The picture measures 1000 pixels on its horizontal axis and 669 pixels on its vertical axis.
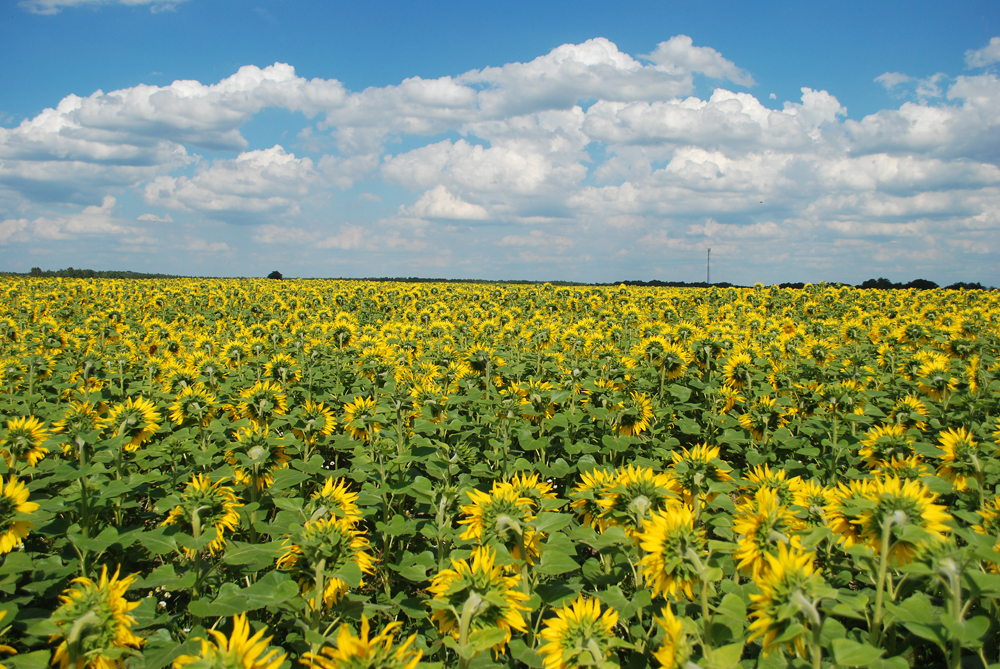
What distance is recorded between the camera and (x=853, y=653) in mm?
1472

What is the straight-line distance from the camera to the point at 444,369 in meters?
5.84

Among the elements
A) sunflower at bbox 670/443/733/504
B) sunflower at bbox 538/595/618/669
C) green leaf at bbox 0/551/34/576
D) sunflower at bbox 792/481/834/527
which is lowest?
green leaf at bbox 0/551/34/576

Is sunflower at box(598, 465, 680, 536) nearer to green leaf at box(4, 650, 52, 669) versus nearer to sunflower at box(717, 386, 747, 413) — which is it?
green leaf at box(4, 650, 52, 669)

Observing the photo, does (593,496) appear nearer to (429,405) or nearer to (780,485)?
(780,485)

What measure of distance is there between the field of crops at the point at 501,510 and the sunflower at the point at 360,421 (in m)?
0.03

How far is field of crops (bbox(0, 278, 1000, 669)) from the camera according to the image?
1.74 m

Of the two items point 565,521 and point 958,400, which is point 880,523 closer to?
point 565,521

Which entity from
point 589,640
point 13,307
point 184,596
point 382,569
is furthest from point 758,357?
point 13,307

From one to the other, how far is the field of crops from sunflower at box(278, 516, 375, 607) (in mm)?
14

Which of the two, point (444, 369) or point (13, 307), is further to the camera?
point (13, 307)

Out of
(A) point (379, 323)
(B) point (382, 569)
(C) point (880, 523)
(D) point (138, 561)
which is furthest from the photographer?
(A) point (379, 323)

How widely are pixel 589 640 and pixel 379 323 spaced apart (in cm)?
1207

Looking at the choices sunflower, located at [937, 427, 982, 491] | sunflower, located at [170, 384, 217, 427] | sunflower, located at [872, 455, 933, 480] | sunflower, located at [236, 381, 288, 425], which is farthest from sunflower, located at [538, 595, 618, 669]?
sunflower, located at [170, 384, 217, 427]

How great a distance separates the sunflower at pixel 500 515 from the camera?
2.09 metres
